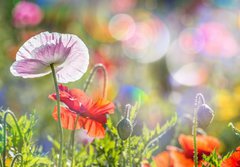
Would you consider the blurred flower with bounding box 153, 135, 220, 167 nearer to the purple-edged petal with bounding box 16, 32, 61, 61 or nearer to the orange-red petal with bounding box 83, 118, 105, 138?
the orange-red petal with bounding box 83, 118, 105, 138

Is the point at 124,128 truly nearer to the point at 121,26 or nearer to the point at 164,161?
the point at 164,161

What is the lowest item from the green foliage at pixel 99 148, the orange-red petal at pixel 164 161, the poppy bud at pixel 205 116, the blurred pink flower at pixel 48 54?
the orange-red petal at pixel 164 161

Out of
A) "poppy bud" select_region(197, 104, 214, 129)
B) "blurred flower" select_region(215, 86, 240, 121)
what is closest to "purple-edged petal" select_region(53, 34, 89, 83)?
"poppy bud" select_region(197, 104, 214, 129)

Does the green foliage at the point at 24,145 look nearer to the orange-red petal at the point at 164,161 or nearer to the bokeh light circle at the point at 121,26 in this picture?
the orange-red petal at the point at 164,161

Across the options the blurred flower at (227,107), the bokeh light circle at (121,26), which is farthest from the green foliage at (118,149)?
the bokeh light circle at (121,26)

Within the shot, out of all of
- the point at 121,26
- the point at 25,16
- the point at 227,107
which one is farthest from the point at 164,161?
the point at 121,26

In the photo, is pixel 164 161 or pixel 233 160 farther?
pixel 164 161

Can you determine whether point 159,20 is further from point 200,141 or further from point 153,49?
point 200,141
